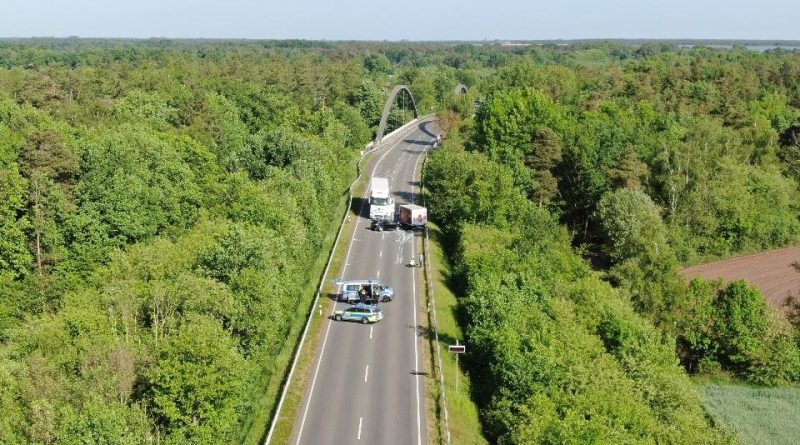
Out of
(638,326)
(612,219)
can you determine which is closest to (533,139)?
(612,219)

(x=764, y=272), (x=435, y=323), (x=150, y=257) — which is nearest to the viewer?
(x=435, y=323)

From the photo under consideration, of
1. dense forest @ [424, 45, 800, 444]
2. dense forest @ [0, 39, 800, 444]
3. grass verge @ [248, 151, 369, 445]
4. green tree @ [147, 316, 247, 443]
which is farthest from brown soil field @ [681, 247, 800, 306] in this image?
green tree @ [147, 316, 247, 443]

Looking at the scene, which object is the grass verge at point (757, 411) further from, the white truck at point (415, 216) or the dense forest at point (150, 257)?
the dense forest at point (150, 257)

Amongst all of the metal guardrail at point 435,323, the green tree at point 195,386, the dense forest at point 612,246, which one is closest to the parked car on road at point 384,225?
the metal guardrail at point 435,323

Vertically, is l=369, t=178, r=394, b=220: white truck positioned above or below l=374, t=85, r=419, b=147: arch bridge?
below

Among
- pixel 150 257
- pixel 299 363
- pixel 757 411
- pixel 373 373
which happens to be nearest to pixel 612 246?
pixel 757 411

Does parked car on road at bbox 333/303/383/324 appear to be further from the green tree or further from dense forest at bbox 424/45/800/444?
the green tree

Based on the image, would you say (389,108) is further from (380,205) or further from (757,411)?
(757,411)
